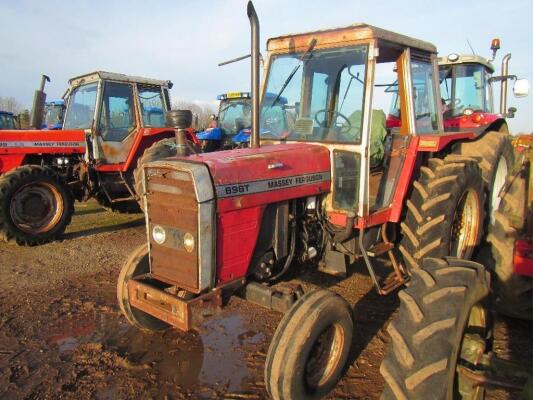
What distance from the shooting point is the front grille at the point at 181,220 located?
109 inches

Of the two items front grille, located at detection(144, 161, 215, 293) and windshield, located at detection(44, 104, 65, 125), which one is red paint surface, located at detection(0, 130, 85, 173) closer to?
front grille, located at detection(144, 161, 215, 293)

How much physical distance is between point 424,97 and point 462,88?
3.11 meters

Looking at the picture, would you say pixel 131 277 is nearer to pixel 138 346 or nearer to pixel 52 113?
pixel 138 346

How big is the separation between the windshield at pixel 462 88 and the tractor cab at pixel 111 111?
16.5ft

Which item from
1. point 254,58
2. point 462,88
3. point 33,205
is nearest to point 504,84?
point 462,88

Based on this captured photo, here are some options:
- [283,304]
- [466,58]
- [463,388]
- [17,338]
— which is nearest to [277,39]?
[283,304]

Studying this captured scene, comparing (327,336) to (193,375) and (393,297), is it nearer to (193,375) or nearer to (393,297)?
(193,375)

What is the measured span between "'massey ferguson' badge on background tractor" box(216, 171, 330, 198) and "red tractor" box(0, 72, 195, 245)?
435 centimetres

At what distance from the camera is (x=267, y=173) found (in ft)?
10.2

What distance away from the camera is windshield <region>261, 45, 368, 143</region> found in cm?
348

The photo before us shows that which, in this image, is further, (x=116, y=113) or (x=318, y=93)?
(x=116, y=113)

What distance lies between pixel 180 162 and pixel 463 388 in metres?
2.03

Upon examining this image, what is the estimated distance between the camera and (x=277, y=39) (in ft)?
12.7

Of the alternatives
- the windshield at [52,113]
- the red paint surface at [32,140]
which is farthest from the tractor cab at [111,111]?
the windshield at [52,113]
